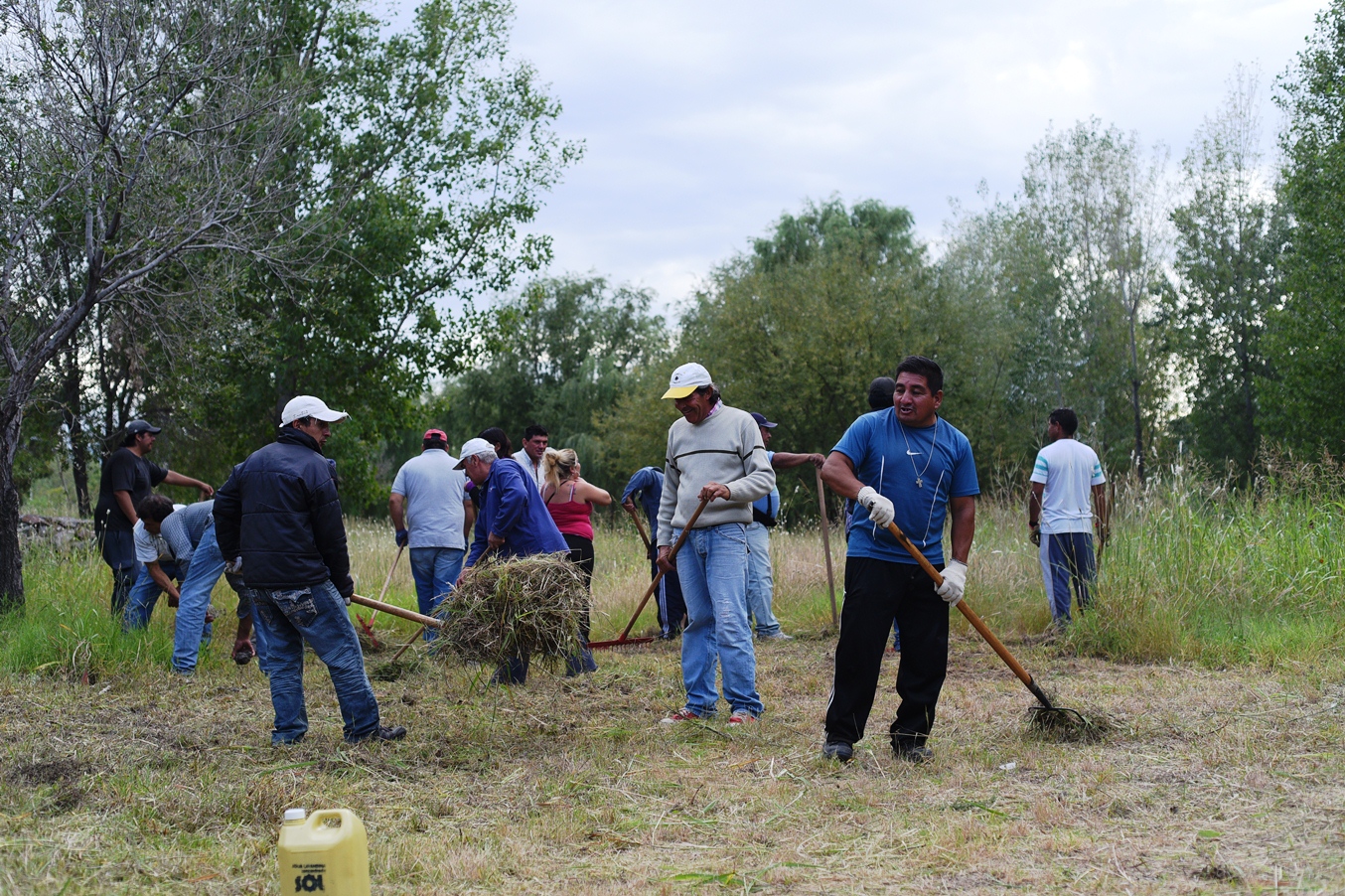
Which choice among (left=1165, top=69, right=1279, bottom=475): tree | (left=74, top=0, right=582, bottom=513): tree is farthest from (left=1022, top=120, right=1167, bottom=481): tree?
→ (left=74, top=0, right=582, bottom=513): tree

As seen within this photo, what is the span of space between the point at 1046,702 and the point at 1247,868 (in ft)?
6.65

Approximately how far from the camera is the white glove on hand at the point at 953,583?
16.1 ft

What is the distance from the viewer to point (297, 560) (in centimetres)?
561

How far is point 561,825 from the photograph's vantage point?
4164mm

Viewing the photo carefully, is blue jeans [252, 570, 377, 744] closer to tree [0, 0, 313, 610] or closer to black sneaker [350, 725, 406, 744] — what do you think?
black sneaker [350, 725, 406, 744]

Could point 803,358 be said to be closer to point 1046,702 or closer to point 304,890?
point 1046,702

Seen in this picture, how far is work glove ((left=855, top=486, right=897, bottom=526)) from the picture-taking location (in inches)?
191

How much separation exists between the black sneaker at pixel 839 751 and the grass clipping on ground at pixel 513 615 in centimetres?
169

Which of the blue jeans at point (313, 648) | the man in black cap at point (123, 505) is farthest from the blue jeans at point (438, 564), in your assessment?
the blue jeans at point (313, 648)

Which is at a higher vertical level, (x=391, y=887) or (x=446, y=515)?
(x=446, y=515)

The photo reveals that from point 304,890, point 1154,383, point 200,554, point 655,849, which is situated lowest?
point 655,849

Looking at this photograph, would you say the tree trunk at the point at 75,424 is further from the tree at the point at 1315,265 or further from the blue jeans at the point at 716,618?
the tree at the point at 1315,265

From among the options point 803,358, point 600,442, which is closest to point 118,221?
point 803,358

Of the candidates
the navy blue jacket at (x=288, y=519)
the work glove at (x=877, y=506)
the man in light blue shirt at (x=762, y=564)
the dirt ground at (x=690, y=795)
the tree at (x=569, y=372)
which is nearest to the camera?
the dirt ground at (x=690, y=795)
